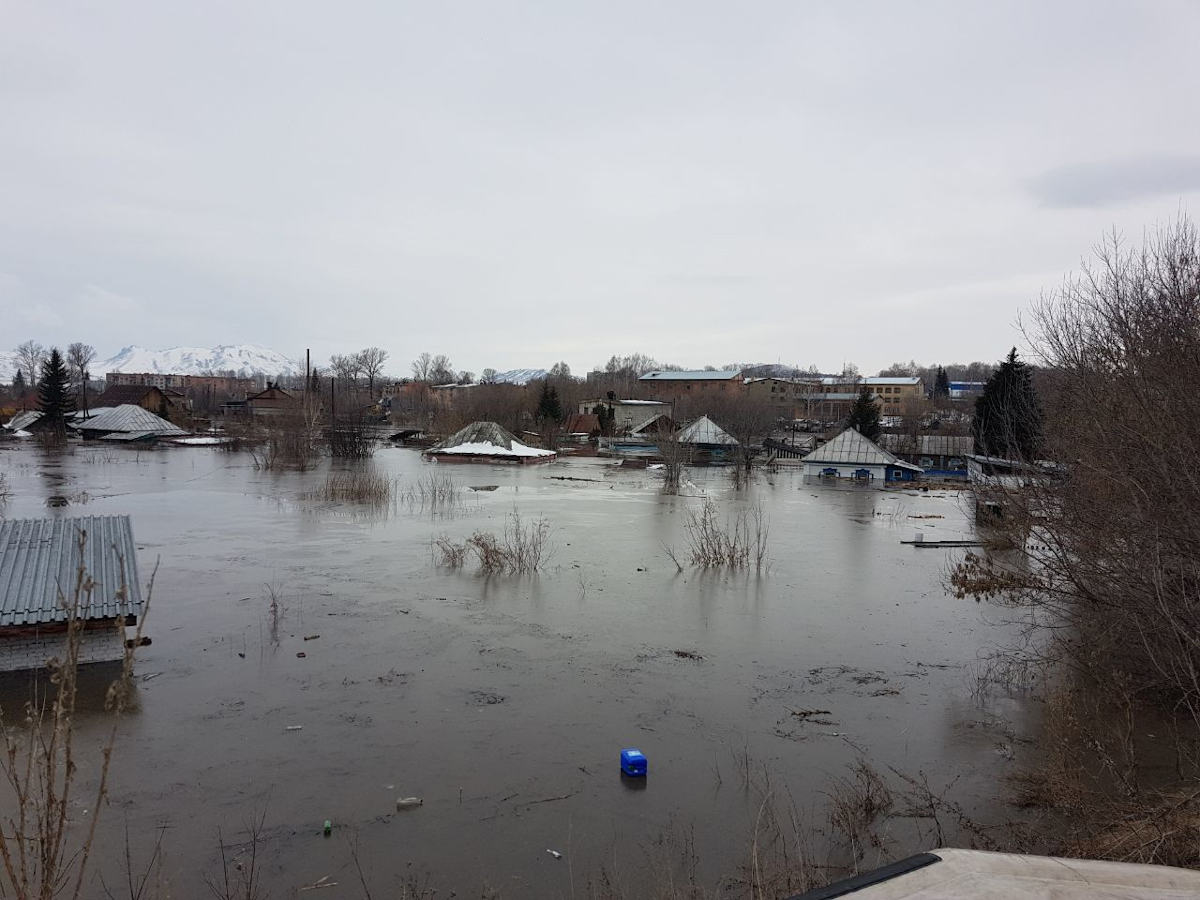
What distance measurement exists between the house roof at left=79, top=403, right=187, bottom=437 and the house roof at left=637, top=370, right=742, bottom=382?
5536 cm

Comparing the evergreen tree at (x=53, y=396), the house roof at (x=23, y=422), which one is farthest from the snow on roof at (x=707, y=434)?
the house roof at (x=23, y=422)

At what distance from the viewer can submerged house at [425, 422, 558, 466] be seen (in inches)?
1465

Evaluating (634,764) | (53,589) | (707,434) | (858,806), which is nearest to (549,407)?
(707,434)

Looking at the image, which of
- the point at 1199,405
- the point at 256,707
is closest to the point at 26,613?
the point at 256,707

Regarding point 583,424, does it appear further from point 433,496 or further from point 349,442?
point 433,496

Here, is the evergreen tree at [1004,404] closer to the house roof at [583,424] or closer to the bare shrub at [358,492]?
the bare shrub at [358,492]

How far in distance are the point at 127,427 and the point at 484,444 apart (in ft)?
70.8

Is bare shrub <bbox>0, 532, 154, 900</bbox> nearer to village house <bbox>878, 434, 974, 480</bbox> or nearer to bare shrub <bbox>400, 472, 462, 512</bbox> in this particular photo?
bare shrub <bbox>400, 472, 462, 512</bbox>

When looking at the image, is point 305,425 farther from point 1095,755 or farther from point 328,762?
point 1095,755

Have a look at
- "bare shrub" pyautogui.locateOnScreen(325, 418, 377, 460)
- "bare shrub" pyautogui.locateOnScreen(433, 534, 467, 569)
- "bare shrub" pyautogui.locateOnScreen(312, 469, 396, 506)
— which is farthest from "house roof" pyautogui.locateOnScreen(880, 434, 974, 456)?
"bare shrub" pyautogui.locateOnScreen(433, 534, 467, 569)

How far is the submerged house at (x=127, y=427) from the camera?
43562mm

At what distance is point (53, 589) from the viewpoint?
7234mm

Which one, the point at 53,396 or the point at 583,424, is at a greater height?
the point at 53,396

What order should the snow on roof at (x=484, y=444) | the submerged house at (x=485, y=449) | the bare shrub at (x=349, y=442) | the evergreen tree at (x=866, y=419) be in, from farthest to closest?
1. the evergreen tree at (x=866, y=419)
2. the snow on roof at (x=484, y=444)
3. the submerged house at (x=485, y=449)
4. the bare shrub at (x=349, y=442)
